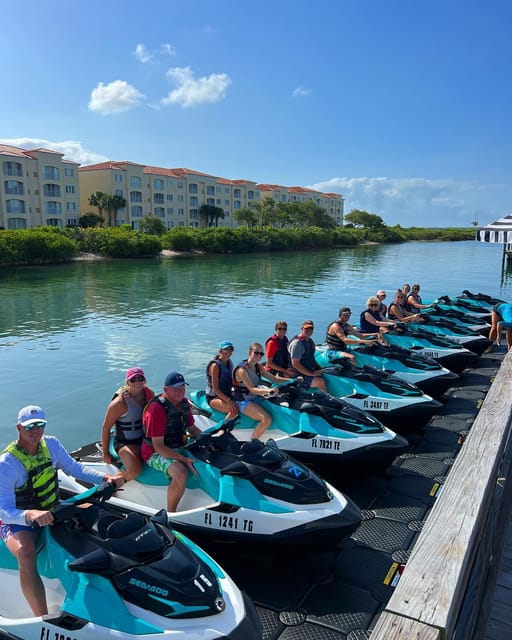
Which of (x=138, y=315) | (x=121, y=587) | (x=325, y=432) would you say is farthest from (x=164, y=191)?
(x=121, y=587)

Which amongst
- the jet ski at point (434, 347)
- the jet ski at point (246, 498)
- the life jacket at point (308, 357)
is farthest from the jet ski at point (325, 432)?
the jet ski at point (434, 347)

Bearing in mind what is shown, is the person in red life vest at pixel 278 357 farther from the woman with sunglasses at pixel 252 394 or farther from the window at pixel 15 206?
the window at pixel 15 206

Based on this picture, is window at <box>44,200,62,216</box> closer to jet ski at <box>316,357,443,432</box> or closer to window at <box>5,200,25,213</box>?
window at <box>5,200,25,213</box>

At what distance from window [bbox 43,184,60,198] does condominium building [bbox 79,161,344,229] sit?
916 centimetres

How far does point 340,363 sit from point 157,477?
4179 mm

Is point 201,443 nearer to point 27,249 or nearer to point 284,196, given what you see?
point 27,249

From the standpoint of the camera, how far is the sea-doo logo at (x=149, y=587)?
11.3ft

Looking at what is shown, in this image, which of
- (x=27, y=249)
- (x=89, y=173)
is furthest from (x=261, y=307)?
(x=89, y=173)

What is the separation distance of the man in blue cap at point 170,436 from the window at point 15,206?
210ft

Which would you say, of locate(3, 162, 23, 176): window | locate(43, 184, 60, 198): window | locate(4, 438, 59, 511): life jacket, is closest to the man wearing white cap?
locate(4, 438, 59, 511): life jacket

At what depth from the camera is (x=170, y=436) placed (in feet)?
17.0

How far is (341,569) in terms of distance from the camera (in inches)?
192

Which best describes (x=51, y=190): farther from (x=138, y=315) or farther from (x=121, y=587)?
(x=121, y=587)

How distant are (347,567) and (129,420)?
8.58 ft
